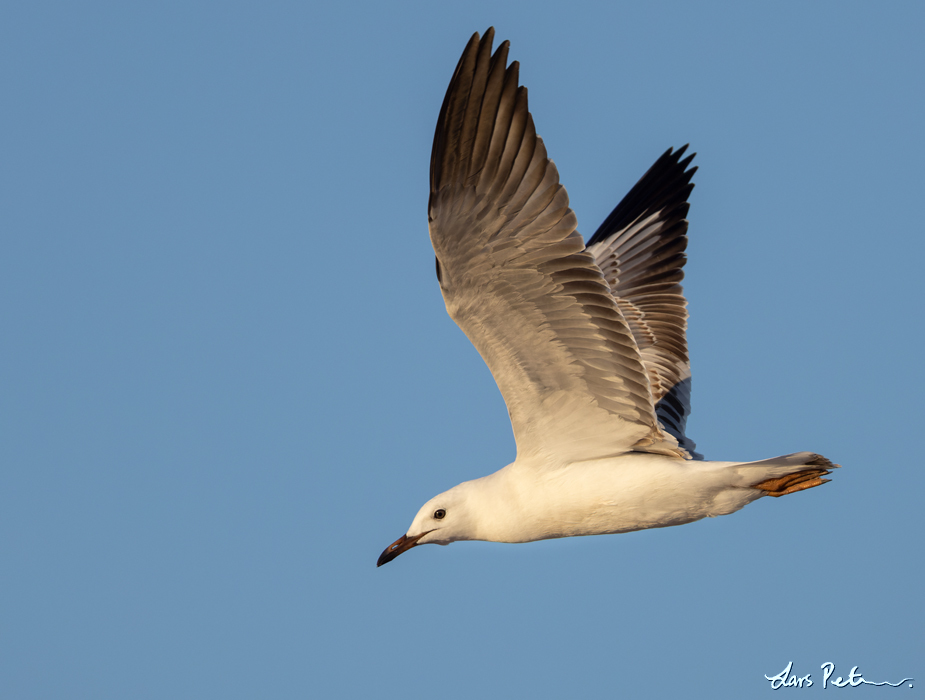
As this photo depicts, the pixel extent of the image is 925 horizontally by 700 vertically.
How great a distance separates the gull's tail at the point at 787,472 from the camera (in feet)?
26.5

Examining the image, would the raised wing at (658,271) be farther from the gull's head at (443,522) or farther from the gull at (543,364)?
the gull's head at (443,522)

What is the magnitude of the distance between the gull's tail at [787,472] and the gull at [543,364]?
1 centimetres

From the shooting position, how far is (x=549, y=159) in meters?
6.90

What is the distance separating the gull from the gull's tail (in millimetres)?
12

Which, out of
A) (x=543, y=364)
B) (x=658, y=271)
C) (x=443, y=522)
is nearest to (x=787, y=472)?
(x=543, y=364)

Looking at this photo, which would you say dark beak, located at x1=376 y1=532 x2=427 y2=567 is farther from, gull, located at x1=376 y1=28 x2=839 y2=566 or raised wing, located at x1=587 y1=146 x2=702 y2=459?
raised wing, located at x1=587 y1=146 x2=702 y2=459

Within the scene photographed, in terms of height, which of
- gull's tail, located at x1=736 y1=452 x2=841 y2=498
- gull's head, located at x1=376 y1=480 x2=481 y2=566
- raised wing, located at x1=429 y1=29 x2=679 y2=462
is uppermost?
raised wing, located at x1=429 y1=29 x2=679 y2=462

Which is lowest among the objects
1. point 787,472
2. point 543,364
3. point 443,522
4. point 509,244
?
point 787,472

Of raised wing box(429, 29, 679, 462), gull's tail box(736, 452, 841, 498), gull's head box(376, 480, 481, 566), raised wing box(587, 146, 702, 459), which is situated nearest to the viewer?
raised wing box(429, 29, 679, 462)

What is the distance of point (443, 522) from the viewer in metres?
8.80

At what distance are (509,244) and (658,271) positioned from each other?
15.9 ft

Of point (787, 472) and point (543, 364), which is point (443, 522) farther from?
point (787, 472)

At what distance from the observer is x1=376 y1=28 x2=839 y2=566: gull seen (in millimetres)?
6914

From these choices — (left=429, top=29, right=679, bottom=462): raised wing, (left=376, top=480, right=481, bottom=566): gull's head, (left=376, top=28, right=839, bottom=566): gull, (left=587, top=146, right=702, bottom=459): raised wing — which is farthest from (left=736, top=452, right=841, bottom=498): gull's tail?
(left=376, top=480, right=481, bottom=566): gull's head
